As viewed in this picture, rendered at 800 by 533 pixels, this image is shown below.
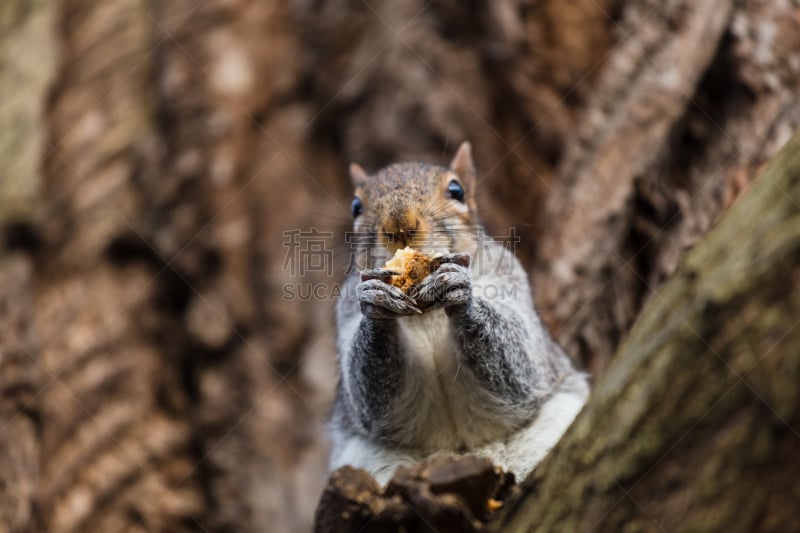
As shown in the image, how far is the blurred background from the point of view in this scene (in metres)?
4.20

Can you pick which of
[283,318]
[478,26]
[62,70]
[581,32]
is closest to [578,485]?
[581,32]

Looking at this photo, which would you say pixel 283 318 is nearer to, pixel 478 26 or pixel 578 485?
pixel 478 26

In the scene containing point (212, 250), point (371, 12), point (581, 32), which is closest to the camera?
point (581, 32)

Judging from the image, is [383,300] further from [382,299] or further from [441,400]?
[441,400]

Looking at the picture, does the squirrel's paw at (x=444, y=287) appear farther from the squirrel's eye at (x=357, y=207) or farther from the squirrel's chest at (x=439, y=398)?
the squirrel's eye at (x=357, y=207)

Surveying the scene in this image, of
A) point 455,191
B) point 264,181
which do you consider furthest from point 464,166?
point 264,181

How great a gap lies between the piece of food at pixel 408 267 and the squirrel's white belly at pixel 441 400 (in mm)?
257

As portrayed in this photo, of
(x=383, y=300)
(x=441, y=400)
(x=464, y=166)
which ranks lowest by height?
(x=441, y=400)

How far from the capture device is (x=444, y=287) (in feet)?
8.43

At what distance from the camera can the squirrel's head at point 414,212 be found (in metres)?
2.83

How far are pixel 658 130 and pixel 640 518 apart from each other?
3.06m

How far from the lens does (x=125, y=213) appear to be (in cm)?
585

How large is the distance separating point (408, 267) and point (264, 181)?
3554mm

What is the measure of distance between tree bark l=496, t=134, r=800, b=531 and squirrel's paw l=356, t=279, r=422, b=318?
0.83m
